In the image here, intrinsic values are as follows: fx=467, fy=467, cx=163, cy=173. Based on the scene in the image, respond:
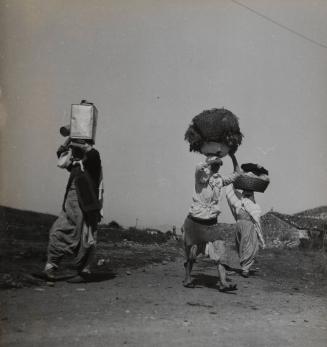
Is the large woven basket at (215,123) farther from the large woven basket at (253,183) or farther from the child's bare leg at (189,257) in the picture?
the child's bare leg at (189,257)

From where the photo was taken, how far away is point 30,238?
13328 mm

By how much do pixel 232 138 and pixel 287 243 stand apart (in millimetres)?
24287

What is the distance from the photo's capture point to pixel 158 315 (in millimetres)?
4629

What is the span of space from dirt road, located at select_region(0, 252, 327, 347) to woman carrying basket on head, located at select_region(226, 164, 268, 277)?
138 centimetres

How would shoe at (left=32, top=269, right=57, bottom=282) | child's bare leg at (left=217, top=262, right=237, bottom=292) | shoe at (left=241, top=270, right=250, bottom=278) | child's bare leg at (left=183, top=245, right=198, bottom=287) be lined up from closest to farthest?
shoe at (left=32, top=269, right=57, bottom=282) → child's bare leg at (left=217, top=262, right=237, bottom=292) → child's bare leg at (left=183, top=245, right=198, bottom=287) → shoe at (left=241, top=270, right=250, bottom=278)

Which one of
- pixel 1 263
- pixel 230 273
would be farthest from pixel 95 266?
pixel 230 273

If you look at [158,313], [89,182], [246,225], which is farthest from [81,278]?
[246,225]

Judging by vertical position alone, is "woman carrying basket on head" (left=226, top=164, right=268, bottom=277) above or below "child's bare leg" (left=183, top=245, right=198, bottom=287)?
above

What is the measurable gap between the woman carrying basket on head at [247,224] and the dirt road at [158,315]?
1.38 m

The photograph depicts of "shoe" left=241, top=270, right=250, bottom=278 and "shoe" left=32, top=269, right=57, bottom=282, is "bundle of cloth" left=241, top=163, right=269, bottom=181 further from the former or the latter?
"shoe" left=32, top=269, right=57, bottom=282

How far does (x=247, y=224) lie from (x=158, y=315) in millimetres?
4140

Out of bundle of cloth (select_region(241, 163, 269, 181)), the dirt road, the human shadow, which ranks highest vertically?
bundle of cloth (select_region(241, 163, 269, 181))

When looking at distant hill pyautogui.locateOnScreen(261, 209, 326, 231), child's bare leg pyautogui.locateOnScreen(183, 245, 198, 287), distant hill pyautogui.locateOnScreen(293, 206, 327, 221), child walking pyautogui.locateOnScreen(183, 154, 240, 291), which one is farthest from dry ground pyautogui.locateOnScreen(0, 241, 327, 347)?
distant hill pyautogui.locateOnScreen(293, 206, 327, 221)

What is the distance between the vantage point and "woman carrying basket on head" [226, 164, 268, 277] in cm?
820
